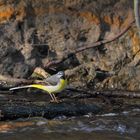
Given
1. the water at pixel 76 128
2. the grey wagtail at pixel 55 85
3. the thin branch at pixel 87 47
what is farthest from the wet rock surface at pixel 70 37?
the water at pixel 76 128

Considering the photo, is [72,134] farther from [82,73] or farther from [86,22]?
[86,22]

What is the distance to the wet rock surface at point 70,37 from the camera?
1335 cm

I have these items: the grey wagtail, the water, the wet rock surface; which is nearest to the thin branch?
the wet rock surface

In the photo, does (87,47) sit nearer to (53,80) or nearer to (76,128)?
(53,80)

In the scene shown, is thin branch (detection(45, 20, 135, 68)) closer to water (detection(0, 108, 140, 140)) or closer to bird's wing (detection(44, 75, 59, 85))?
bird's wing (detection(44, 75, 59, 85))

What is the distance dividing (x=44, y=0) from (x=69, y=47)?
135cm

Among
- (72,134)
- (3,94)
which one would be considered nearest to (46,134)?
(72,134)

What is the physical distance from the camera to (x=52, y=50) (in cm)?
1379

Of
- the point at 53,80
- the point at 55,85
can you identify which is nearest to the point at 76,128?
the point at 55,85

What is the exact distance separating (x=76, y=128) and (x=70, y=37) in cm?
432

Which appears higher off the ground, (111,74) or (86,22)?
(86,22)

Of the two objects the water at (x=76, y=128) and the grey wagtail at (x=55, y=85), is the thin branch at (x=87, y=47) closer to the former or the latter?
the grey wagtail at (x=55, y=85)

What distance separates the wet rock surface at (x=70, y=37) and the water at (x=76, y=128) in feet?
8.73

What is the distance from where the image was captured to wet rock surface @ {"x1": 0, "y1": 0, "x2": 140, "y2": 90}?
43.8 feet
